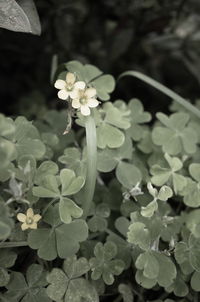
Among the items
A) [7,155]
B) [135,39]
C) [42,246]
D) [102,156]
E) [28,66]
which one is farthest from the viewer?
[28,66]

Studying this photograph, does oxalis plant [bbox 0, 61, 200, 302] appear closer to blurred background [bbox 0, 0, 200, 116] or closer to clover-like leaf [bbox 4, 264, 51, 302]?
clover-like leaf [bbox 4, 264, 51, 302]

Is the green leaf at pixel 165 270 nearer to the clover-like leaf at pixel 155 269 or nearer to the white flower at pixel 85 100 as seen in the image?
the clover-like leaf at pixel 155 269

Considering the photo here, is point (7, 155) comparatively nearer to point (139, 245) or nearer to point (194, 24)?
point (139, 245)

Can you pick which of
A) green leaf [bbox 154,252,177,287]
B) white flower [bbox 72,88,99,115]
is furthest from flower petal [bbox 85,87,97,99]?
green leaf [bbox 154,252,177,287]

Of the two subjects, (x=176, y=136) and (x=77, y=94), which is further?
(x=176, y=136)

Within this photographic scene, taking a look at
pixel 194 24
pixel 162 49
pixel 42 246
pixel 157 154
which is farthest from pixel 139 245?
pixel 194 24

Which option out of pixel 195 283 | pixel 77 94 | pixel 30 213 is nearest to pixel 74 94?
pixel 77 94

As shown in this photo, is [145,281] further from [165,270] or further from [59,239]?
[59,239]

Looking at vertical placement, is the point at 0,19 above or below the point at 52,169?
above
